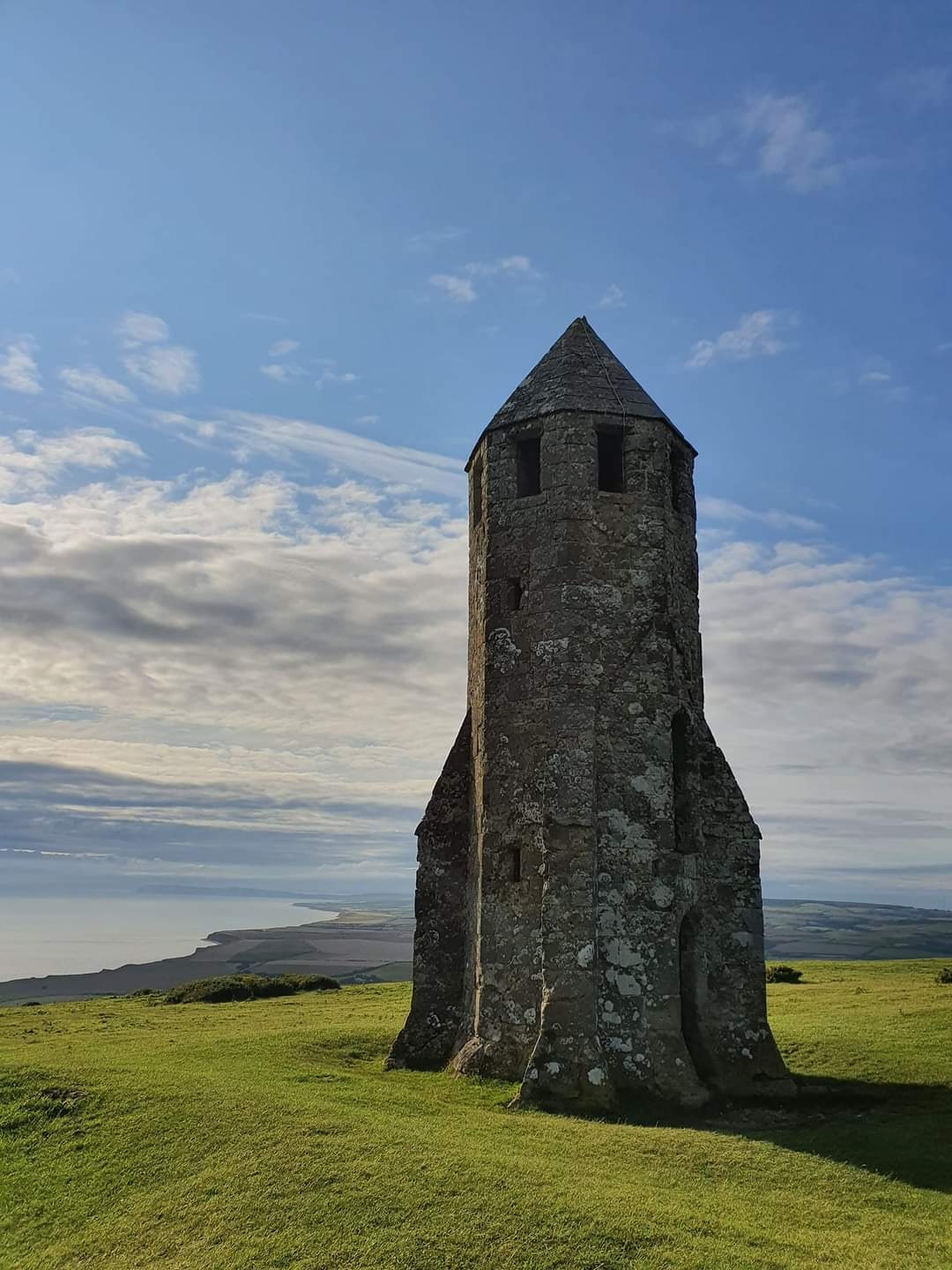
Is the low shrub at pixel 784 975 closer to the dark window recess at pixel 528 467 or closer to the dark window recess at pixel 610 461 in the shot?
the dark window recess at pixel 610 461

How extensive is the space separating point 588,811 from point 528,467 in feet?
23.7

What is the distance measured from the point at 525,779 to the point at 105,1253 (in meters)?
9.99

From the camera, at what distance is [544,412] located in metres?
19.8

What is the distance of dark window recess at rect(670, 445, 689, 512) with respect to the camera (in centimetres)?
2052

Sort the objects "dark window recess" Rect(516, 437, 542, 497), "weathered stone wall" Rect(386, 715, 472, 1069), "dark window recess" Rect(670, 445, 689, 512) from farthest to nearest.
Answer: "dark window recess" Rect(670, 445, 689, 512) → "dark window recess" Rect(516, 437, 542, 497) → "weathered stone wall" Rect(386, 715, 472, 1069)

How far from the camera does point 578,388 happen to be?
66.1ft

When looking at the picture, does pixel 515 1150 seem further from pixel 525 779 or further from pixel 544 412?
pixel 544 412

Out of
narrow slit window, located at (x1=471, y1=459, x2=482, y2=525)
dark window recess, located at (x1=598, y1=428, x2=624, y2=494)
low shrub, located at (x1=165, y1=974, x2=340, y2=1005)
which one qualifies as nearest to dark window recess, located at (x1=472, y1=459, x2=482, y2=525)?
narrow slit window, located at (x1=471, y1=459, x2=482, y2=525)

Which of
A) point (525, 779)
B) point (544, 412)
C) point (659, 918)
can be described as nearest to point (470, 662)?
point (525, 779)

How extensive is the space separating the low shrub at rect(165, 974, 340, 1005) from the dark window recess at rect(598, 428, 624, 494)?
21.4 metres

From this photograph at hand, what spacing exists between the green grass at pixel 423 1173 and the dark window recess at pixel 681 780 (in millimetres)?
4786

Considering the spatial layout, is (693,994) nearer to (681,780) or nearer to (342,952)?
(681,780)

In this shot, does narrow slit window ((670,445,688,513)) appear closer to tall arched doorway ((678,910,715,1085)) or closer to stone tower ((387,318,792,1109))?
stone tower ((387,318,792,1109))

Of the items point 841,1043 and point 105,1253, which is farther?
point 841,1043
